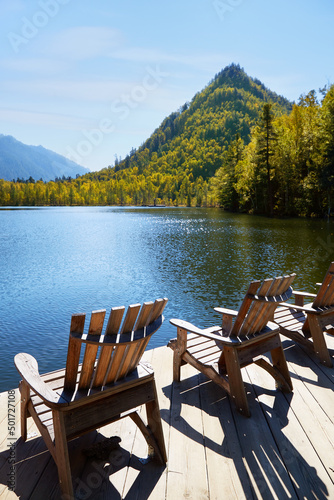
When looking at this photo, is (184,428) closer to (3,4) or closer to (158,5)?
(3,4)

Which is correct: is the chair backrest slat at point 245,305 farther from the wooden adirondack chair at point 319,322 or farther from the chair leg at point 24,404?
the chair leg at point 24,404

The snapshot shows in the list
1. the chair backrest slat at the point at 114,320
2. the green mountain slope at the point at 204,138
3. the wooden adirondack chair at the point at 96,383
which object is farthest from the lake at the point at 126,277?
the green mountain slope at the point at 204,138

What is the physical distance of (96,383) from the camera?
1.99 metres

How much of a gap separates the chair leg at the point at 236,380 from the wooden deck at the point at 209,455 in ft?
0.30

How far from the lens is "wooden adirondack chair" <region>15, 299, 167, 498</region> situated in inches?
72.3

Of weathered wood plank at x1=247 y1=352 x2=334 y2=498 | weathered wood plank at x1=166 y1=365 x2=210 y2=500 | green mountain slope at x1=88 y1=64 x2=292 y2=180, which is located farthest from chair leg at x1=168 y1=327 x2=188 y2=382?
green mountain slope at x1=88 y1=64 x2=292 y2=180

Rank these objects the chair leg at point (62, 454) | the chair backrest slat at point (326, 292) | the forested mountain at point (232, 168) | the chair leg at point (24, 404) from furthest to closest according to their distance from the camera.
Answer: the forested mountain at point (232, 168) < the chair backrest slat at point (326, 292) < the chair leg at point (24, 404) < the chair leg at point (62, 454)

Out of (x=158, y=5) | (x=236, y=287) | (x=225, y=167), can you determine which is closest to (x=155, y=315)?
(x=236, y=287)

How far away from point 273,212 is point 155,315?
4754 centimetres

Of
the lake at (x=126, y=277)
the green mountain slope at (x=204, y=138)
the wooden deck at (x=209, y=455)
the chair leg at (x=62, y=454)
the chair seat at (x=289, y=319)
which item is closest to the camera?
the chair leg at (x=62, y=454)

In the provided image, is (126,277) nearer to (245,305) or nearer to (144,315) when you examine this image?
(245,305)

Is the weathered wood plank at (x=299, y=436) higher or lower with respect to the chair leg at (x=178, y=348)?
lower

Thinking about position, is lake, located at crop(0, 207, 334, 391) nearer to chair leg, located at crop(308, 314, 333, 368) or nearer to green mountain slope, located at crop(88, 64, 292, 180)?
chair leg, located at crop(308, 314, 333, 368)

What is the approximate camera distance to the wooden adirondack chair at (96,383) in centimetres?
184
